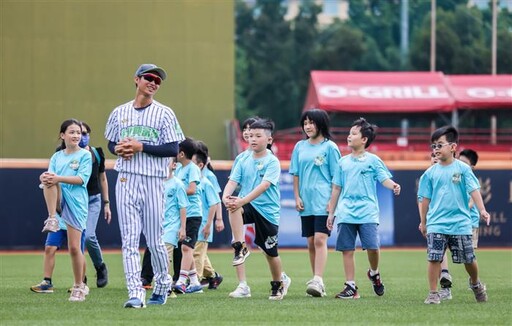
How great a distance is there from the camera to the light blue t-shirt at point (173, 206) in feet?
40.7

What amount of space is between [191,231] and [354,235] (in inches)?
80.4

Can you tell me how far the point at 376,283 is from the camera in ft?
39.5

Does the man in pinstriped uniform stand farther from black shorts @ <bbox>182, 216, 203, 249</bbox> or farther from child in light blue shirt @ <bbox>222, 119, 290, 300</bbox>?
black shorts @ <bbox>182, 216, 203, 249</bbox>

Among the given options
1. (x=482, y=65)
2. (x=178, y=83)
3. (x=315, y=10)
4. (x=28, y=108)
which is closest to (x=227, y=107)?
(x=178, y=83)

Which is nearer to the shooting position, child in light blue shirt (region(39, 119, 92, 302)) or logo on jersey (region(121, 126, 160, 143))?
logo on jersey (region(121, 126, 160, 143))

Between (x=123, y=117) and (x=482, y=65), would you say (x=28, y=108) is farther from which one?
(x=482, y=65)

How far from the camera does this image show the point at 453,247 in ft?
35.8

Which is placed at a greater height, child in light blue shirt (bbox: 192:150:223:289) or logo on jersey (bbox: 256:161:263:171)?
logo on jersey (bbox: 256:161:263:171)

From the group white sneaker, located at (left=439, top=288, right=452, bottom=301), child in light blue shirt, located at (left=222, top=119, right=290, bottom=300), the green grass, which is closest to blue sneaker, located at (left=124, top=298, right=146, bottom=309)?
the green grass

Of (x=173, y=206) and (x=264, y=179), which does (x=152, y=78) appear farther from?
(x=173, y=206)

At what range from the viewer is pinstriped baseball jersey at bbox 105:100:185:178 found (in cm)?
990

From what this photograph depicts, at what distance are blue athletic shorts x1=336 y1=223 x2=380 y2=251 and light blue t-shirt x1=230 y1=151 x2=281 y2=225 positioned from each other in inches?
30.1

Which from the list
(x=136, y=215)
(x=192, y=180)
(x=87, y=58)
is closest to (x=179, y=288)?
(x=192, y=180)

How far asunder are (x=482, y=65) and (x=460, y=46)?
5.45 ft
